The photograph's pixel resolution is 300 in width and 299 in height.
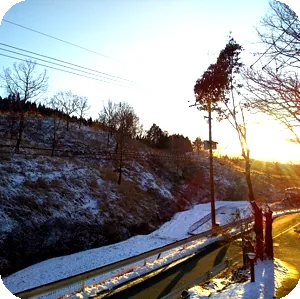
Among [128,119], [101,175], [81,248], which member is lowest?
[81,248]

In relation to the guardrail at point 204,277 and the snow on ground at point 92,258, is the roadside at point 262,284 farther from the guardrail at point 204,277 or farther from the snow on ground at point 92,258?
the snow on ground at point 92,258

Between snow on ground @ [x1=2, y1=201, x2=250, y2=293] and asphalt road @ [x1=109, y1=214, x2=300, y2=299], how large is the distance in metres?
6.98

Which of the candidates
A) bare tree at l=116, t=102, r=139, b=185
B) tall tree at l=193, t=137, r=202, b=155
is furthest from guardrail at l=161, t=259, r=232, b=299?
tall tree at l=193, t=137, r=202, b=155

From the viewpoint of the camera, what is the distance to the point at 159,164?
50125 millimetres

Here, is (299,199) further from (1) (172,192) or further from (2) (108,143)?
(2) (108,143)

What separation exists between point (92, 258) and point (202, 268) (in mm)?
9064

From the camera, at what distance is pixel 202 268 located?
1292 centimetres

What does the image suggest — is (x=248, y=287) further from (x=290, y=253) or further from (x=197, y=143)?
(x=197, y=143)

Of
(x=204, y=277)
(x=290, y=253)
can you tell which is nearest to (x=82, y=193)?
(x=204, y=277)

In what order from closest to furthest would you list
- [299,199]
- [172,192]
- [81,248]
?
[81,248] < [299,199] < [172,192]

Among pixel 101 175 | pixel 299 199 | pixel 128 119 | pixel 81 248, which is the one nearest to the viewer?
pixel 81 248

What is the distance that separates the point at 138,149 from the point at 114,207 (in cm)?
2667

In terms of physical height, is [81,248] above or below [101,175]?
below

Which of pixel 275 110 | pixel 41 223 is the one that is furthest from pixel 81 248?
pixel 275 110
